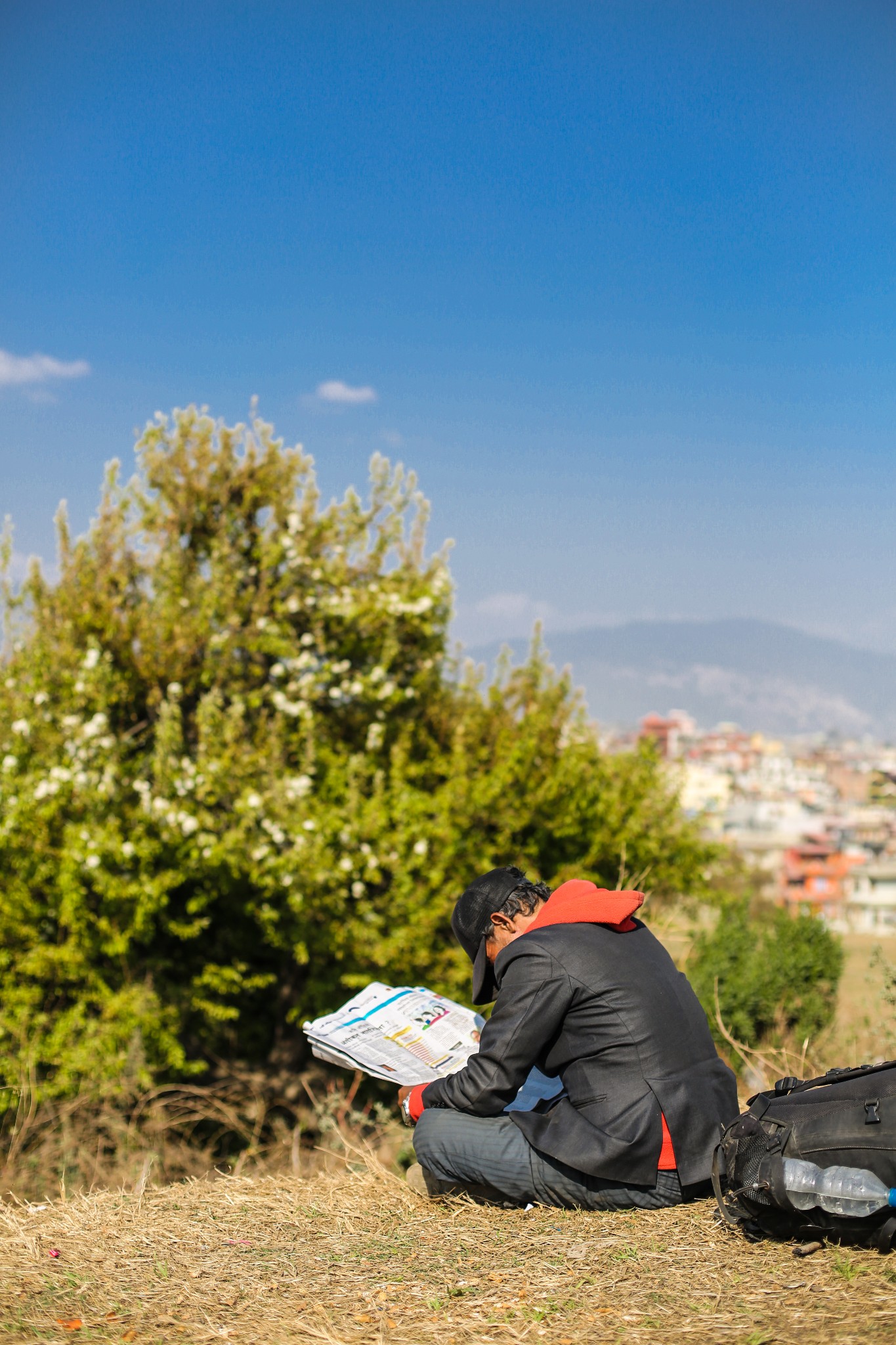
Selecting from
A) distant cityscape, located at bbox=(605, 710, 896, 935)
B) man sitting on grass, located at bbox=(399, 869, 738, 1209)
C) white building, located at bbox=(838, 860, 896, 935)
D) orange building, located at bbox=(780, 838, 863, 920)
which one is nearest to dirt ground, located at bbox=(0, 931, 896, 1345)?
man sitting on grass, located at bbox=(399, 869, 738, 1209)

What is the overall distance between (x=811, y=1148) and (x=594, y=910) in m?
0.85

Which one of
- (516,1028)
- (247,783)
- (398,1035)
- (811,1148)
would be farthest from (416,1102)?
(247,783)

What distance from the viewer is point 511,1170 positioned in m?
3.27

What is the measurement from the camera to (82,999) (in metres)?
8.95

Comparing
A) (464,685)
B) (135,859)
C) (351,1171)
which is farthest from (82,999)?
(351,1171)

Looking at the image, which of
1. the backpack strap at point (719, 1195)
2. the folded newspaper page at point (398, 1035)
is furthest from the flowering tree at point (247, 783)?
the backpack strap at point (719, 1195)

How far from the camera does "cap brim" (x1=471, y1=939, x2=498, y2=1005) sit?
340 cm

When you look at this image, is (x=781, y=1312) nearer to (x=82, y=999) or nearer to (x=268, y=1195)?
(x=268, y=1195)

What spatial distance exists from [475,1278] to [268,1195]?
1192 mm

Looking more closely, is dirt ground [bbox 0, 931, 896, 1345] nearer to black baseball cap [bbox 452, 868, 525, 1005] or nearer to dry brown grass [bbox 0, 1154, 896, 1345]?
dry brown grass [bbox 0, 1154, 896, 1345]

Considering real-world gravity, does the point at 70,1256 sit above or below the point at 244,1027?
above

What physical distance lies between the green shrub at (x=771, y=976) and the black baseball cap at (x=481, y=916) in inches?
137

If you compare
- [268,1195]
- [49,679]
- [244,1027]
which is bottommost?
[244,1027]

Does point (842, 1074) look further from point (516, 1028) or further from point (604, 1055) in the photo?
point (516, 1028)
